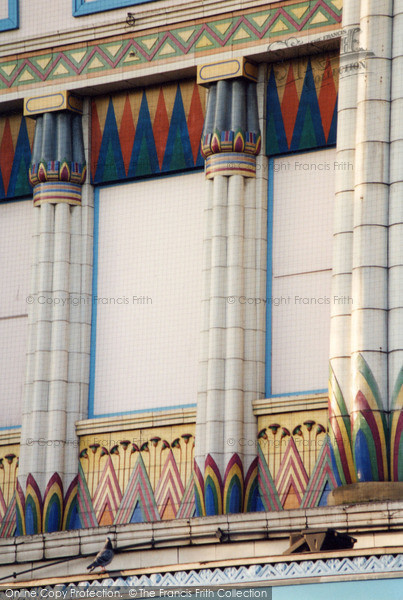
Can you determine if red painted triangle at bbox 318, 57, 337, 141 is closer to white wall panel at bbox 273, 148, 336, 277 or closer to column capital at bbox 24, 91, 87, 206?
white wall panel at bbox 273, 148, 336, 277

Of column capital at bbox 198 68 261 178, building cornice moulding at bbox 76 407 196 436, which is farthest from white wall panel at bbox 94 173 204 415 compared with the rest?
column capital at bbox 198 68 261 178

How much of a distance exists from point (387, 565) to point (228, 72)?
355 inches

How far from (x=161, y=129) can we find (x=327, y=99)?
272 centimetres

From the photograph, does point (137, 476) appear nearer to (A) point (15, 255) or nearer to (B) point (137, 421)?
(B) point (137, 421)

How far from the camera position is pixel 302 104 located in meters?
23.3

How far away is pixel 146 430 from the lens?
23.5m

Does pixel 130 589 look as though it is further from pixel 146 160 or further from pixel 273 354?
pixel 146 160

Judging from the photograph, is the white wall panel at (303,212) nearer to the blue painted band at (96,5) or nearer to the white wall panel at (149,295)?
the white wall panel at (149,295)

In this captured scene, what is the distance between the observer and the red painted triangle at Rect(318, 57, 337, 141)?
23047mm

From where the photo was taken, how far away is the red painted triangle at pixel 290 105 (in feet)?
76.5

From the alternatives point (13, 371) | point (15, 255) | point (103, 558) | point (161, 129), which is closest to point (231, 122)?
point (161, 129)

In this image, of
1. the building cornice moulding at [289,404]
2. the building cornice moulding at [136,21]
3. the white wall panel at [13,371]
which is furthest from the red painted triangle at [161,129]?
the building cornice moulding at [289,404]

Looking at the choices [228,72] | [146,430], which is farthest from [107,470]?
[228,72]

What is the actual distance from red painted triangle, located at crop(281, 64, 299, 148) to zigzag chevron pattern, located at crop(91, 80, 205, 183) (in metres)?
1.36
